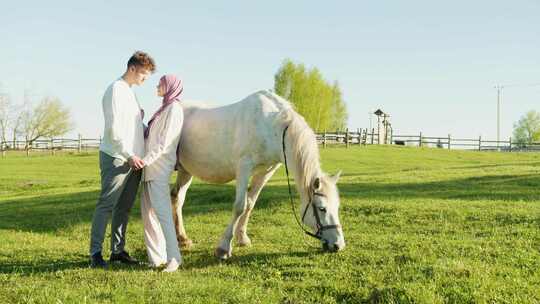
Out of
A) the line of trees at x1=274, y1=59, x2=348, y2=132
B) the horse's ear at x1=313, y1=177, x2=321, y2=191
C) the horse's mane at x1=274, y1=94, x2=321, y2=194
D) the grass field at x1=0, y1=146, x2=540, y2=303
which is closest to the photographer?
the grass field at x1=0, y1=146, x2=540, y2=303

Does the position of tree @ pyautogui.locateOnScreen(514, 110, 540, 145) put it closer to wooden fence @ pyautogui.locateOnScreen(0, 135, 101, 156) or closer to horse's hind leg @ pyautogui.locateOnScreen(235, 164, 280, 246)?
wooden fence @ pyautogui.locateOnScreen(0, 135, 101, 156)

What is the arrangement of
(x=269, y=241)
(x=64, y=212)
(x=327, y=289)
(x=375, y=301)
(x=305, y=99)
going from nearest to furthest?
(x=375, y=301), (x=327, y=289), (x=269, y=241), (x=64, y=212), (x=305, y=99)

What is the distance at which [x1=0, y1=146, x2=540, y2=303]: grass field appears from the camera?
4.38 metres

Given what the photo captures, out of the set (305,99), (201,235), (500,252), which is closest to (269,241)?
(201,235)

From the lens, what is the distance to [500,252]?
5590 mm

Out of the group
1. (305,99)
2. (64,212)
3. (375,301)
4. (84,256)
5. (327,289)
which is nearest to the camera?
(375,301)

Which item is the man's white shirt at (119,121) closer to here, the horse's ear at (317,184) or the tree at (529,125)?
the horse's ear at (317,184)

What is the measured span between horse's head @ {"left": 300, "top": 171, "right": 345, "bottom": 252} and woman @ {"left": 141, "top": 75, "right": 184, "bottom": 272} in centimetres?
153

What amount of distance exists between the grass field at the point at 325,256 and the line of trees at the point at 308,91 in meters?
50.1

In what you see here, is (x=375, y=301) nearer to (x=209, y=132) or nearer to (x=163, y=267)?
(x=163, y=267)

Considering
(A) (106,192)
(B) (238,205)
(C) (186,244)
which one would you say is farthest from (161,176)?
(C) (186,244)

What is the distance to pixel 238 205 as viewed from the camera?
245 inches

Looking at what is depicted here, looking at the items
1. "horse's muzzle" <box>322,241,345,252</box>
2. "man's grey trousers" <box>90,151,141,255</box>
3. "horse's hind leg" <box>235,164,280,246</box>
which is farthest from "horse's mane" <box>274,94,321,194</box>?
"man's grey trousers" <box>90,151,141,255</box>

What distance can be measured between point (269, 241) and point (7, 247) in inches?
142
